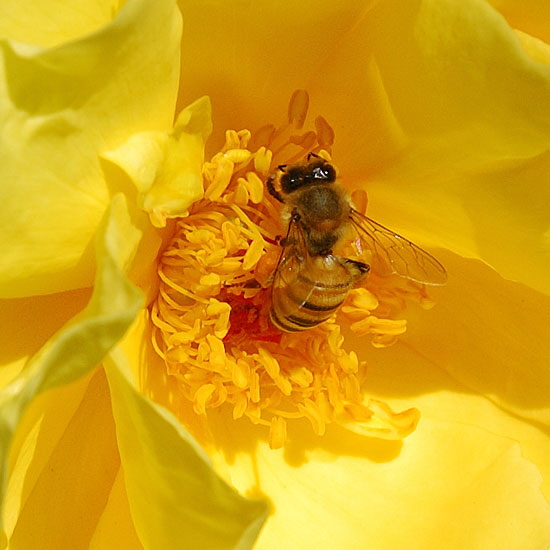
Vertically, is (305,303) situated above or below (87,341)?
below

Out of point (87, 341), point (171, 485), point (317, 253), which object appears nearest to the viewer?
point (87, 341)

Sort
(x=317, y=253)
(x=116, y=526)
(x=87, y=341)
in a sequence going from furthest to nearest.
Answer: (x=317, y=253) → (x=116, y=526) → (x=87, y=341)

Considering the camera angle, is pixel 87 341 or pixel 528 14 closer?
pixel 87 341

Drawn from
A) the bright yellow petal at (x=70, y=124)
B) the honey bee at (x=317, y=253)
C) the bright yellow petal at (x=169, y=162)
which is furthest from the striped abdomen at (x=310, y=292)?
the bright yellow petal at (x=70, y=124)

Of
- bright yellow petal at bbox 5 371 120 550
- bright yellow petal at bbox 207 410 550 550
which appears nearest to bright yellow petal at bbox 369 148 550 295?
bright yellow petal at bbox 207 410 550 550

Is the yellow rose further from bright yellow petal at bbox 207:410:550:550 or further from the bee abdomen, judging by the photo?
the bee abdomen

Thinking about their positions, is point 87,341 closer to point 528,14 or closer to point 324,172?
point 324,172

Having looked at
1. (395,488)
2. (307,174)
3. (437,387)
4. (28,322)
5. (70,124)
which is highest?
(70,124)

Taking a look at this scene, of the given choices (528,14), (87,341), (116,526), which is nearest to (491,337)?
(528,14)
